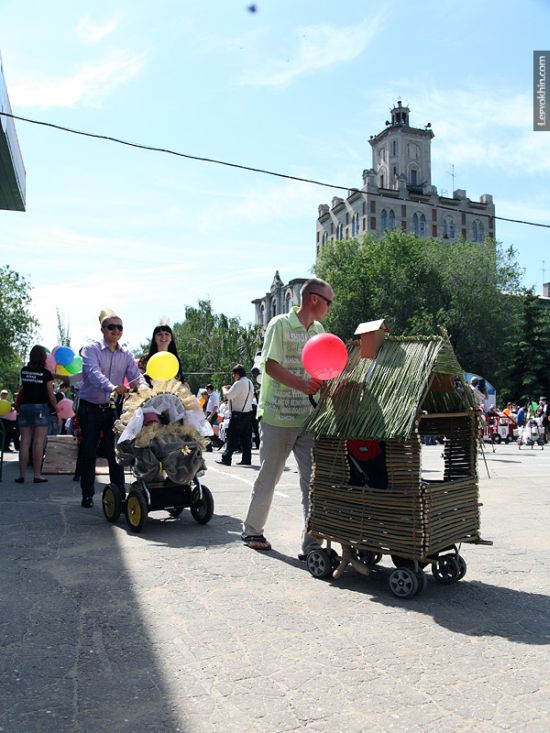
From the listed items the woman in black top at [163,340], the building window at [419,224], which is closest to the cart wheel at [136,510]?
the woman in black top at [163,340]

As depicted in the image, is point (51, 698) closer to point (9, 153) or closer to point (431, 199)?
point (9, 153)

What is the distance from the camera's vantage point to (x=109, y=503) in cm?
656

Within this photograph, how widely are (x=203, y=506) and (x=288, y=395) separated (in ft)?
6.11

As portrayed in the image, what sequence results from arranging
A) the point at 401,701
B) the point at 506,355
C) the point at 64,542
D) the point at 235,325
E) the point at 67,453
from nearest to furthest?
the point at 401,701 < the point at 64,542 < the point at 67,453 < the point at 506,355 < the point at 235,325

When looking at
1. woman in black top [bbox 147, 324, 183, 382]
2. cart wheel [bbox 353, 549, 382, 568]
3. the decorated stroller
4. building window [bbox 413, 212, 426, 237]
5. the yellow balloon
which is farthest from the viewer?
building window [bbox 413, 212, 426, 237]

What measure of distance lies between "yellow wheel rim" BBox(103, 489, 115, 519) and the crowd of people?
15cm

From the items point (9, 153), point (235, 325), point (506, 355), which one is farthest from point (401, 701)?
point (235, 325)

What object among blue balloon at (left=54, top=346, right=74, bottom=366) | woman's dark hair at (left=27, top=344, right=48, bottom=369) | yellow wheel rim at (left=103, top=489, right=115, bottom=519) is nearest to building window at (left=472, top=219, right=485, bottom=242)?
blue balloon at (left=54, top=346, right=74, bottom=366)

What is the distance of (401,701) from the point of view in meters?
2.78

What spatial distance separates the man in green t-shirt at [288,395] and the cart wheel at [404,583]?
95cm

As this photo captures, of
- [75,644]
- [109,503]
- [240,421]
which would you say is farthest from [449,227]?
[75,644]

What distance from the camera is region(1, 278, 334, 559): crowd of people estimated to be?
17.0 feet

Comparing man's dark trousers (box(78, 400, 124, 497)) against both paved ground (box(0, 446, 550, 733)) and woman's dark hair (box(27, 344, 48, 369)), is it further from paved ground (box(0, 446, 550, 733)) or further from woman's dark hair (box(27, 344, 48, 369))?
woman's dark hair (box(27, 344, 48, 369))

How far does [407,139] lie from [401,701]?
92769mm
